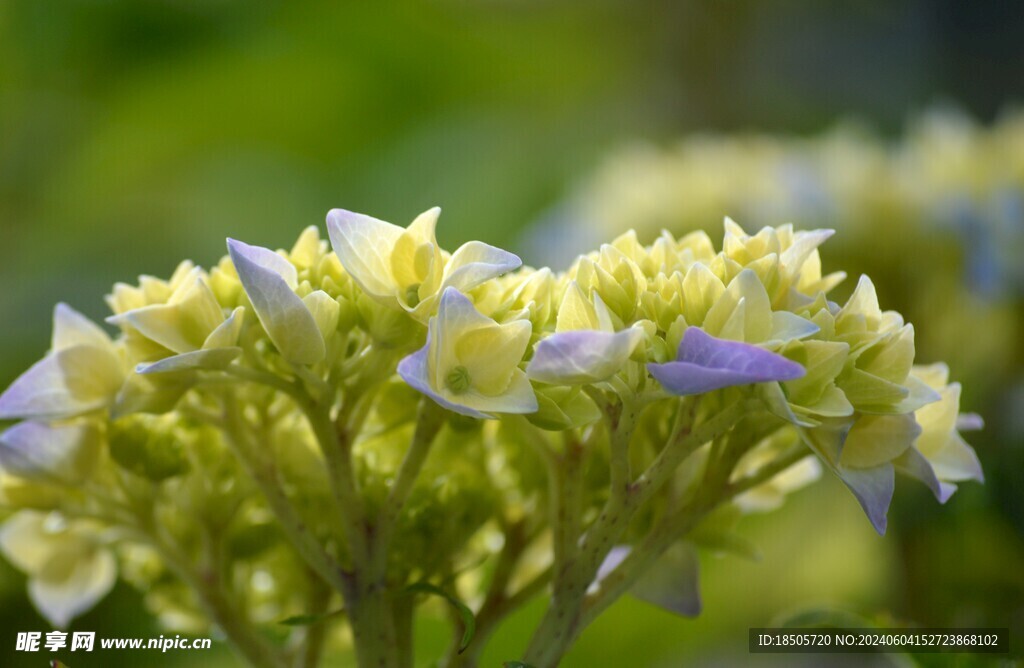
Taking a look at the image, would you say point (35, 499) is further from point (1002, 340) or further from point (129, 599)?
point (1002, 340)

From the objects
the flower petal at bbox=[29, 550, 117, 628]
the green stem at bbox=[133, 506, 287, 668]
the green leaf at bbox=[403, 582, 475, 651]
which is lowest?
the flower petal at bbox=[29, 550, 117, 628]

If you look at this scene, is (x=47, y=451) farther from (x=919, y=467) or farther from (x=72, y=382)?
(x=919, y=467)

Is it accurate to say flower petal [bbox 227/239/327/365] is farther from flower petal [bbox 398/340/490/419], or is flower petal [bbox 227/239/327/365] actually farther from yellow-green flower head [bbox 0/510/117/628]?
yellow-green flower head [bbox 0/510/117/628]

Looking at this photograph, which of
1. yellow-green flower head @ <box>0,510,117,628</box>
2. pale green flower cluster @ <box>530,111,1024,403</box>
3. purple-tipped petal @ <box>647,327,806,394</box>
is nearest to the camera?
purple-tipped petal @ <box>647,327,806,394</box>

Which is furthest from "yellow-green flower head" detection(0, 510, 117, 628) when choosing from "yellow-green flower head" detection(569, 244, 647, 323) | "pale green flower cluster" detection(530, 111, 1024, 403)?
"pale green flower cluster" detection(530, 111, 1024, 403)

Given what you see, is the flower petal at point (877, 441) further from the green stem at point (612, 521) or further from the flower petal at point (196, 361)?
the flower petal at point (196, 361)

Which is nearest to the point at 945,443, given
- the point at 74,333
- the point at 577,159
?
the point at 74,333
